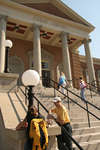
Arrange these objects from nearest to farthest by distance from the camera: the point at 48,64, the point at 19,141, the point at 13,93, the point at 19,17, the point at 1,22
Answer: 1. the point at 19,141
2. the point at 13,93
3. the point at 1,22
4. the point at 19,17
5. the point at 48,64

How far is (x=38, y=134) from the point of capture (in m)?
2.91

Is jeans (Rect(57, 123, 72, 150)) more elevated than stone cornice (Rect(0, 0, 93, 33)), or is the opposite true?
stone cornice (Rect(0, 0, 93, 33))

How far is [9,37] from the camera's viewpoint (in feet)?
57.3

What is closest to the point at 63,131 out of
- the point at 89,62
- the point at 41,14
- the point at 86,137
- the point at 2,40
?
the point at 86,137

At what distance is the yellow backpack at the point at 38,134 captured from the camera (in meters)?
2.90

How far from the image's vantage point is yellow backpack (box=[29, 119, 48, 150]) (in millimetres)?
2904

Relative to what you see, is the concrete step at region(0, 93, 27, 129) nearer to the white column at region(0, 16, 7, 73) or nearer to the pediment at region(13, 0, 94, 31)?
the white column at region(0, 16, 7, 73)

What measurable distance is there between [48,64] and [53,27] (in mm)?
5333

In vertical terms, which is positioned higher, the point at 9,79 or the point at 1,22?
the point at 1,22

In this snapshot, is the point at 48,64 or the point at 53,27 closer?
the point at 53,27

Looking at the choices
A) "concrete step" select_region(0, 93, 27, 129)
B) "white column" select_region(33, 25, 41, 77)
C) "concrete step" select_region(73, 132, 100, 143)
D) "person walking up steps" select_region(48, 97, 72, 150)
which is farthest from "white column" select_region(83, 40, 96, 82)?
"person walking up steps" select_region(48, 97, 72, 150)

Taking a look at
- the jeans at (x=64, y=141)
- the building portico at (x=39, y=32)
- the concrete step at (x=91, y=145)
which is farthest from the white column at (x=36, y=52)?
the jeans at (x=64, y=141)

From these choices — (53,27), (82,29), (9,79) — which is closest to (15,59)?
(53,27)

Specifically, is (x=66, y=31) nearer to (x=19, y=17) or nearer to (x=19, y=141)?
(x=19, y=17)
